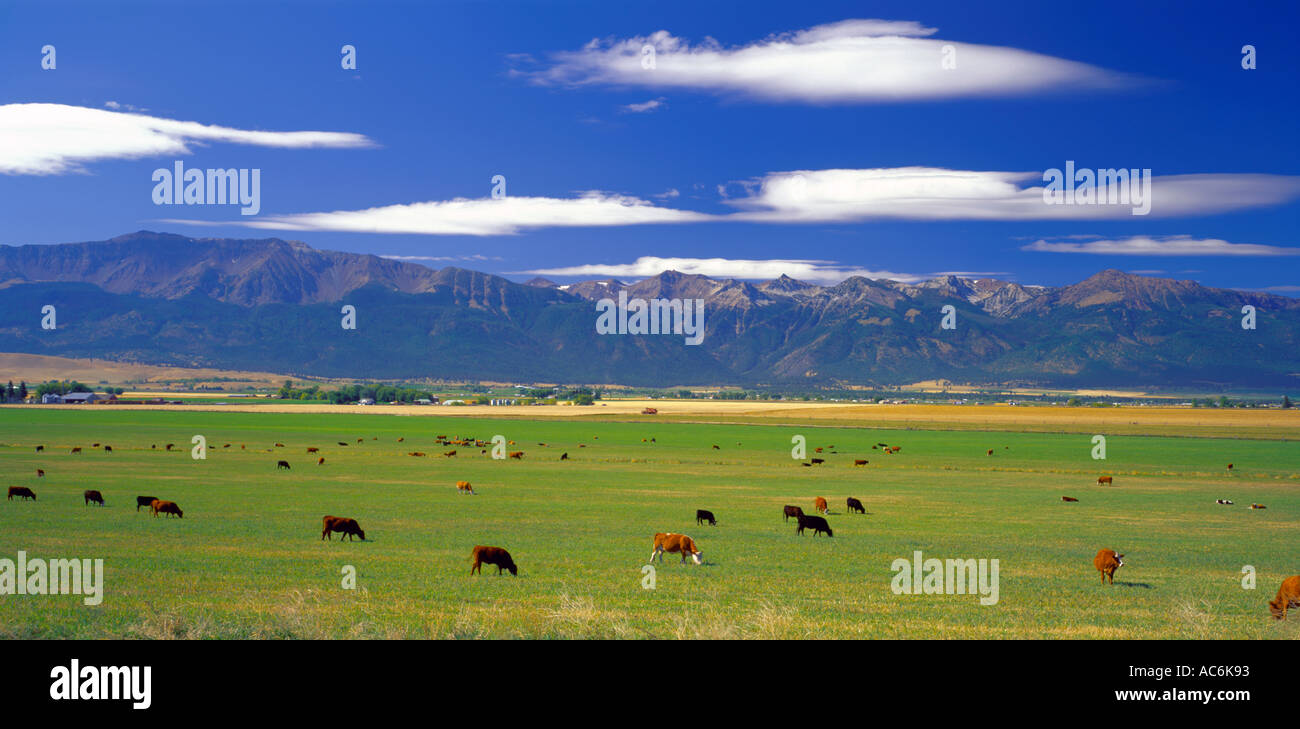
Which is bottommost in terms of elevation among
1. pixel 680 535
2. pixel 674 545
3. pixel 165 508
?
pixel 165 508

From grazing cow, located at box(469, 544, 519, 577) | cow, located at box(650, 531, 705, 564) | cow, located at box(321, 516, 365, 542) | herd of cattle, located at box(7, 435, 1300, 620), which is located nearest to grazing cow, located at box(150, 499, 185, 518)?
herd of cattle, located at box(7, 435, 1300, 620)

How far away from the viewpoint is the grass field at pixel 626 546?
15.2 metres

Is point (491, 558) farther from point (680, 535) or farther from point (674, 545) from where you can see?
point (680, 535)

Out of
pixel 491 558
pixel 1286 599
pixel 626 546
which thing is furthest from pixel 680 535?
pixel 1286 599

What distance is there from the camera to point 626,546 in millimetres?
26797

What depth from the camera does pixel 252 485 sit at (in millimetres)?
46438

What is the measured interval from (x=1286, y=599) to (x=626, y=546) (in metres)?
16.0

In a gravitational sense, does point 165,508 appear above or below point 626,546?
above

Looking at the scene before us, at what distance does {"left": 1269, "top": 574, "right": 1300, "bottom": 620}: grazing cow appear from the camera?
54.6ft

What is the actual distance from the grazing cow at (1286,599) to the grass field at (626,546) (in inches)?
23.4
